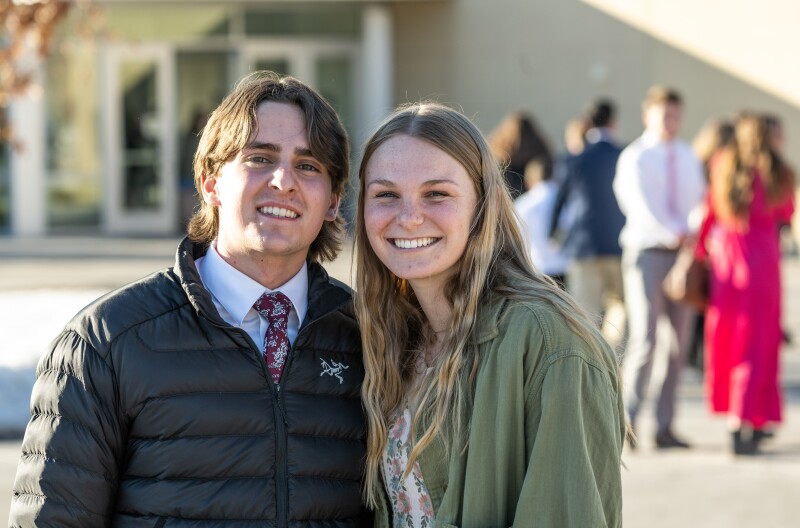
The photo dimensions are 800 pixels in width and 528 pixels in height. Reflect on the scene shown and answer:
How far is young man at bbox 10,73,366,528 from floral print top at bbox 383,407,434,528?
0.08m

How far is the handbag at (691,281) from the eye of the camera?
7066 millimetres

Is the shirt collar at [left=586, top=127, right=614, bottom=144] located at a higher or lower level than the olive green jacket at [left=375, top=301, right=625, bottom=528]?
higher

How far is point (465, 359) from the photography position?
2.70 meters

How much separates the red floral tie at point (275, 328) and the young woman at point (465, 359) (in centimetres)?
22

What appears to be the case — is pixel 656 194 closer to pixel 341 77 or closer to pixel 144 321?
pixel 144 321

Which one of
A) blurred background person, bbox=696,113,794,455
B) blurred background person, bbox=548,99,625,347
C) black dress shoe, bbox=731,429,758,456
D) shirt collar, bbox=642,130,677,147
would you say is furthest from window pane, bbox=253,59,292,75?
black dress shoe, bbox=731,429,758,456

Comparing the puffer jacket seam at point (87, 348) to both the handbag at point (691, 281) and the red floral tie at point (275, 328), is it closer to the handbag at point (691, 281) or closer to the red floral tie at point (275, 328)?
the red floral tie at point (275, 328)

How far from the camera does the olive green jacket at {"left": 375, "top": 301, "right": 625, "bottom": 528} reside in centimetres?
247

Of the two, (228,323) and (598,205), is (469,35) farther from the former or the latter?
(228,323)

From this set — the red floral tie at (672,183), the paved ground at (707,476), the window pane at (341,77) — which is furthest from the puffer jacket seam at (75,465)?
the window pane at (341,77)

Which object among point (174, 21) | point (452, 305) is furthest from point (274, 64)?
point (452, 305)

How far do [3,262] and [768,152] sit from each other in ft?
37.2

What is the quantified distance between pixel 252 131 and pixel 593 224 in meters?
5.53

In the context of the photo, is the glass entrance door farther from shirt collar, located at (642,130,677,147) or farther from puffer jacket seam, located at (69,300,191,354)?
puffer jacket seam, located at (69,300,191,354)
